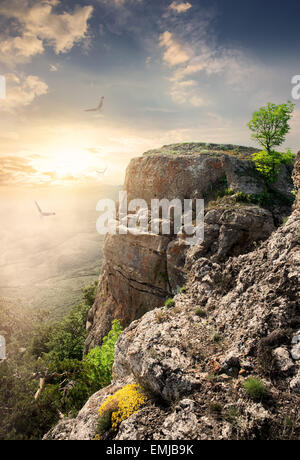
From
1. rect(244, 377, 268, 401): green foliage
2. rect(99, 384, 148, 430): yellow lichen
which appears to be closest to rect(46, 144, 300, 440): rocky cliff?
rect(244, 377, 268, 401): green foliage

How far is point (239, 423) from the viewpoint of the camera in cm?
520

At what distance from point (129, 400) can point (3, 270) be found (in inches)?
9235

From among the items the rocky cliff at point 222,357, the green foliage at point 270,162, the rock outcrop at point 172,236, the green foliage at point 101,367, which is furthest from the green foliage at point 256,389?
the green foliage at point 270,162

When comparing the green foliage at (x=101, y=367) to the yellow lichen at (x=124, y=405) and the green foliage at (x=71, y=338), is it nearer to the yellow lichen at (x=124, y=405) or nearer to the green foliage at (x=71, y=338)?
the yellow lichen at (x=124, y=405)

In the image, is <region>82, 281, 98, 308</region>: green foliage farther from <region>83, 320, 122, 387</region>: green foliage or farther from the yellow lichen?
the yellow lichen

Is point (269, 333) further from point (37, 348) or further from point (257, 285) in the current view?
point (37, 348)

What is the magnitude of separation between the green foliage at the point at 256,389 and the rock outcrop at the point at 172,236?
925cm

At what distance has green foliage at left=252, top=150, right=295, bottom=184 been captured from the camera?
53.4ft

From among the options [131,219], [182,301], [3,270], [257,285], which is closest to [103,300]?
[131,219]

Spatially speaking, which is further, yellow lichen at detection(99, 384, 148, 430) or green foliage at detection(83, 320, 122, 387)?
green foliage at detection(83, 320, 122, 387)

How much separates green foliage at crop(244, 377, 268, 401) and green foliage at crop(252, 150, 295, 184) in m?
16.1

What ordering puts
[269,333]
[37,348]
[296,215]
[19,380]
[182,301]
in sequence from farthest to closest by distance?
[37,348]
[19,380]
[182,301]
[296,215]
[269,333]

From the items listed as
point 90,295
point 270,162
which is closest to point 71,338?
point 90,295

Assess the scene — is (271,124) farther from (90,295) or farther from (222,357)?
(90,295)
